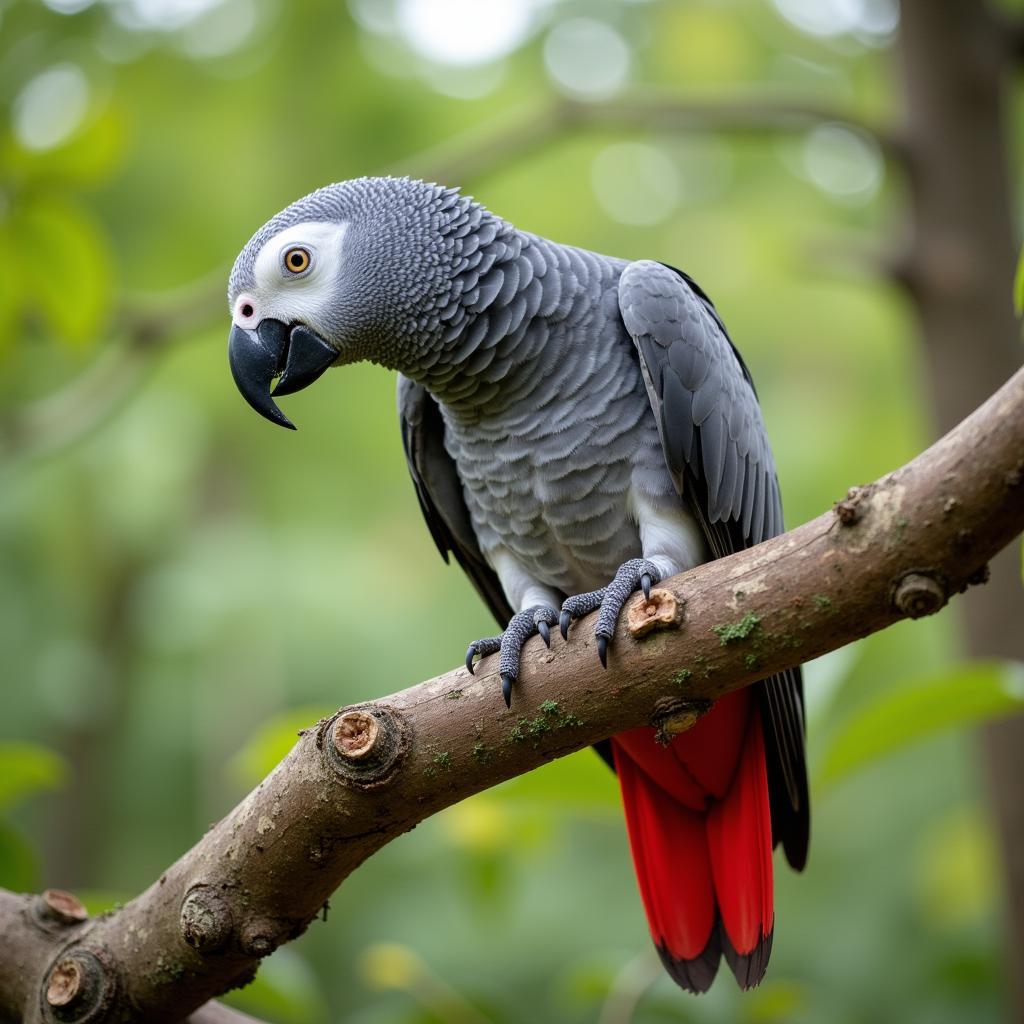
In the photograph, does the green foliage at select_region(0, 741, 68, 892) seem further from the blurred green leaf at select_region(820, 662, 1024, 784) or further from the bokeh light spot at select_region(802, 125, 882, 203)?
the bokeh light spot at select_region(802, 125, 882, 203)

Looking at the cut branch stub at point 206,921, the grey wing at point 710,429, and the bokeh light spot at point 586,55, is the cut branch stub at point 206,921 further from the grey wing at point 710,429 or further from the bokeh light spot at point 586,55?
the bokeh light spot at point 586,55

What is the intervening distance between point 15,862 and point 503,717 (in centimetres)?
109

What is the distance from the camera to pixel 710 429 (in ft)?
6.26

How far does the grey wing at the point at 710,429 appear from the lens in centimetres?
188

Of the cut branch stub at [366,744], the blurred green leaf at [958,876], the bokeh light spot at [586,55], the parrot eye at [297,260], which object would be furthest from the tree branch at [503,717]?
the bokeh light spot at [586,55]

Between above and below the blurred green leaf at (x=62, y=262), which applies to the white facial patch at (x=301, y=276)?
below

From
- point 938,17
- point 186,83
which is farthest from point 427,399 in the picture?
point 186,83

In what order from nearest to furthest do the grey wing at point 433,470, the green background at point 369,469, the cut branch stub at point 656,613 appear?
the cut branch stub at point 656,613 < the grey wing at point 433,470 < the green background at point 369,469

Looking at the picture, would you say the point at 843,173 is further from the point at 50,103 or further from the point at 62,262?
the point at 62,262

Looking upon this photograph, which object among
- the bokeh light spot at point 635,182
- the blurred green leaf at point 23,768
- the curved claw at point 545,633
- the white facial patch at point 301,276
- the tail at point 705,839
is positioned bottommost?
the tail at point 705,839

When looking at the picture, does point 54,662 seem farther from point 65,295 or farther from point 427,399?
point 427,399

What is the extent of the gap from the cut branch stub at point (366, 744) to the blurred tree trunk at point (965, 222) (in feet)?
6.23

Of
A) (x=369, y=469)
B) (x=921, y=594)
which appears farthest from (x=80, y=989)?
(x=369, y=469)

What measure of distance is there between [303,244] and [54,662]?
2.97 meters
